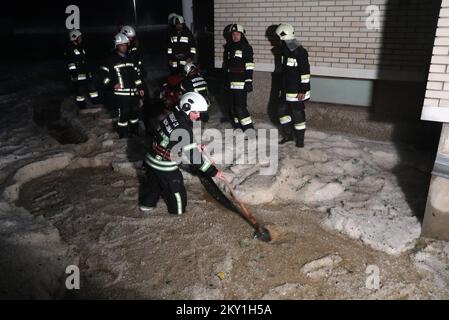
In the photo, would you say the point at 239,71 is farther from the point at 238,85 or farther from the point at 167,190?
the point at 167,190

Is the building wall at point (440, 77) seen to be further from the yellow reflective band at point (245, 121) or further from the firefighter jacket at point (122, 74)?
the firefighter jacket at point (122, 74)

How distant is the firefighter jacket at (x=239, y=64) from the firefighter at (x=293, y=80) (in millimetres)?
665

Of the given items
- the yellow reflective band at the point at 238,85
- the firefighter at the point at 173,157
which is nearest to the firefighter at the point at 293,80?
the yellow reflective band at the point at 238,85

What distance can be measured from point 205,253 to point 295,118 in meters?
2.97

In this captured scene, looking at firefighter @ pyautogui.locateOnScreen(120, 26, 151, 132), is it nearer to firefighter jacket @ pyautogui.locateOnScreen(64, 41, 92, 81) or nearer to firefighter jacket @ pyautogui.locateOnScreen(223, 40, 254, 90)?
firefighter jacket @ pyautogui.locateOnScreen(64, 41, 92, 81)

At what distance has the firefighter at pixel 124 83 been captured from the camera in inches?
255

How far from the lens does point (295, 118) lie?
604 cm

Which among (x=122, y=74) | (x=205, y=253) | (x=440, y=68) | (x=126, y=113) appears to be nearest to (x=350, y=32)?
(x=440, y=68)

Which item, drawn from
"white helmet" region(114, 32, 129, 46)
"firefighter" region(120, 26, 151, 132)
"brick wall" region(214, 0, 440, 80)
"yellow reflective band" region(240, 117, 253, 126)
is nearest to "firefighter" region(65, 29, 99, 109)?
"firefighter" region(120, 26, 151, 132)

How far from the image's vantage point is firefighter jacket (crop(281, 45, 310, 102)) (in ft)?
18.8

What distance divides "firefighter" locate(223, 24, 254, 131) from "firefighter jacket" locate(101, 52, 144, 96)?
167 cm

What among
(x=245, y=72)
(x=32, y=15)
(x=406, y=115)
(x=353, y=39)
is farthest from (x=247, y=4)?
(x=32, y=15)

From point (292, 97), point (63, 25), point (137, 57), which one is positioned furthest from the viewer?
point (63, 25)

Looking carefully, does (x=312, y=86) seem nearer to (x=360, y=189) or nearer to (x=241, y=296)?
(x=360, y=189)
